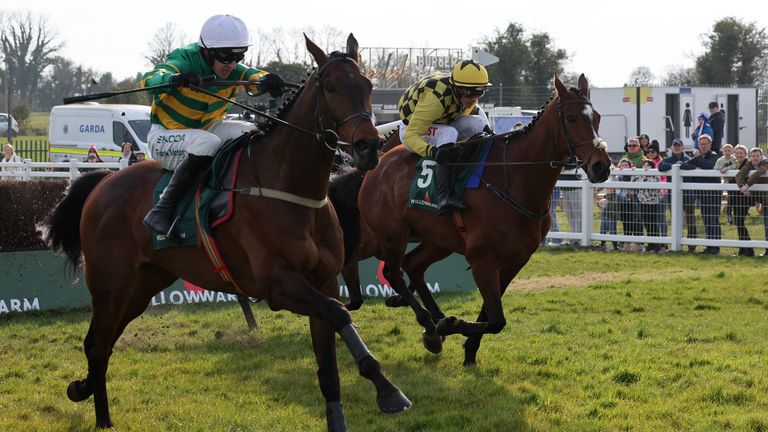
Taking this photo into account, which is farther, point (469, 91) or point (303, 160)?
point (469, 91)

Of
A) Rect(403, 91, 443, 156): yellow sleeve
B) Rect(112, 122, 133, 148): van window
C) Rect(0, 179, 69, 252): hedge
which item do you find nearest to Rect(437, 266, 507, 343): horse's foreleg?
Rect(403, 91, 443, 156): yellow sleeve

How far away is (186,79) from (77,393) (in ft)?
7.14

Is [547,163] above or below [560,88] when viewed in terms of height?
below

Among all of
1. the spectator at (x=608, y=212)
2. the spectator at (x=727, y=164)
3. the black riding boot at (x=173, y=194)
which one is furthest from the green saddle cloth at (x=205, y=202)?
the spectator at (x=608, y=212)

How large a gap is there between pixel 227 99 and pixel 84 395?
6.96 feet

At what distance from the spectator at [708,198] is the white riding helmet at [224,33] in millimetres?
10885

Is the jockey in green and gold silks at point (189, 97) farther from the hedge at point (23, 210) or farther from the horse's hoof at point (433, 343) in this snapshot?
the hedge at point (23, 210)

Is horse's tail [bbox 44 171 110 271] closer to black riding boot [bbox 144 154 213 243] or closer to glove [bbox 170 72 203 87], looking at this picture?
black riding boot [bbox 144 154 213 243]

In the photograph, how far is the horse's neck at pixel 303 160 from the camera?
556 centimetres

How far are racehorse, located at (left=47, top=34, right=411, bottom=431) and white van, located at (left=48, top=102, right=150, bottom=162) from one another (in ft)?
57.7

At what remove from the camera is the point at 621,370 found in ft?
23.7

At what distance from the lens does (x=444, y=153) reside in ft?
26.5

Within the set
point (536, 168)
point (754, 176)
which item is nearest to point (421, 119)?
point (536, 168)

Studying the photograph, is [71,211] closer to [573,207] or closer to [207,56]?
[207,56]
